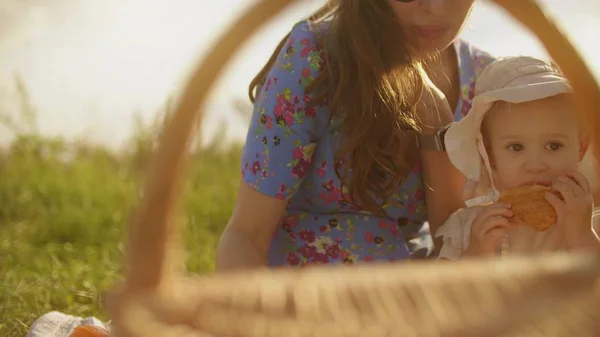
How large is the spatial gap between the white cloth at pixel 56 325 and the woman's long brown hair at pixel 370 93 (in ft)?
1.82

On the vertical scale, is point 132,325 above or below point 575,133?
below

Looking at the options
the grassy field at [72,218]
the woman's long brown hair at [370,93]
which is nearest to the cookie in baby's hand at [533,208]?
the woman's long brown hair at [370,93]

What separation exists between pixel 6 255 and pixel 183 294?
142cm

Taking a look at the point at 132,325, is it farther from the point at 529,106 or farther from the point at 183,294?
the point at 529,106

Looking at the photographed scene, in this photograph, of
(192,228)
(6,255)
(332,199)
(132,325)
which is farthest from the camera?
(192,228)

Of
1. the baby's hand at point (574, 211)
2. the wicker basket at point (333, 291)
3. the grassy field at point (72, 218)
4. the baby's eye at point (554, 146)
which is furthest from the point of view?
the grassy field at point (72, 218)

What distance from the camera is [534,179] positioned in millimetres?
1463

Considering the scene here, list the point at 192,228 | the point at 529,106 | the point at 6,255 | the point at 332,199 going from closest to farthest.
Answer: the point at 529,106
the point at 332,199
the point at 6,255
the point at 192,228

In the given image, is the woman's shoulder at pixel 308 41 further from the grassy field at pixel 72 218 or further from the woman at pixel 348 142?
the grassy field at pixel 72 218

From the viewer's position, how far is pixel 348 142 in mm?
1497

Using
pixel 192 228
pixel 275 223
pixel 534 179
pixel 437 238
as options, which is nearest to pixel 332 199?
pixel 275 223

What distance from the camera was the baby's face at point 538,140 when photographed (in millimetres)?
1438

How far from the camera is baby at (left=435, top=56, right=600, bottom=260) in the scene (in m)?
1.39

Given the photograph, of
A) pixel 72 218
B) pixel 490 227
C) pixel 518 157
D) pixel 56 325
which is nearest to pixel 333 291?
pixel 490 227
